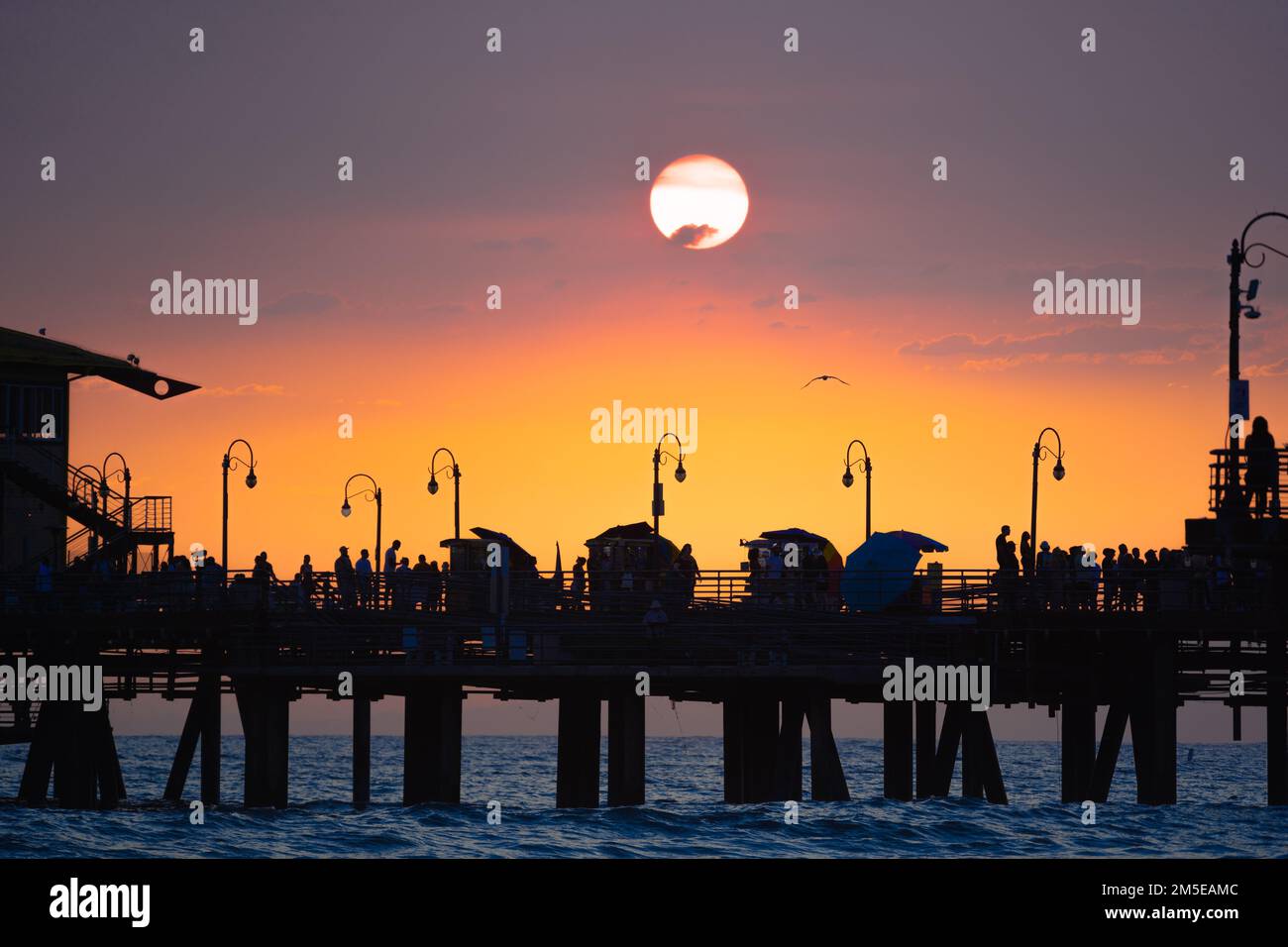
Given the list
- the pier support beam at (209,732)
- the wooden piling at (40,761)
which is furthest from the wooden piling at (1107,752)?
the wooden piling at (40,761)

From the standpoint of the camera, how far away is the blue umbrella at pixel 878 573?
40094 mm

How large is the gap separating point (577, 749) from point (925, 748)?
871cm

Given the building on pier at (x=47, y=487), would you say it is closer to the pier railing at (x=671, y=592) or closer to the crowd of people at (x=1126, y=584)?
the pier railing at (x=671, y=592)

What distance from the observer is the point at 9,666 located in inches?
1813

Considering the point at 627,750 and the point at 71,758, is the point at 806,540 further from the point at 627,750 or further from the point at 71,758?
the point at 71,758

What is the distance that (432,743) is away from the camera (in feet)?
140

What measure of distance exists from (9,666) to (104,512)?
6.68m

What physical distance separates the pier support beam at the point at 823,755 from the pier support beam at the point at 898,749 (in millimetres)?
2686

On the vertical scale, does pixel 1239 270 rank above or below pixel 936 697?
above

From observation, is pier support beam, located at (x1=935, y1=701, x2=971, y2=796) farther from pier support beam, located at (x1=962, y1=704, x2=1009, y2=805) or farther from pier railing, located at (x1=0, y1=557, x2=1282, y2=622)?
pier railing, located at (x1=0, y1=557, x2=1282, y2=622)

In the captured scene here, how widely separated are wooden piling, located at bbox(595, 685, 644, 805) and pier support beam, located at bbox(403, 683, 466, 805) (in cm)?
167

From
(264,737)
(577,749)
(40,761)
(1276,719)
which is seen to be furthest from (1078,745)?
(40,761)
